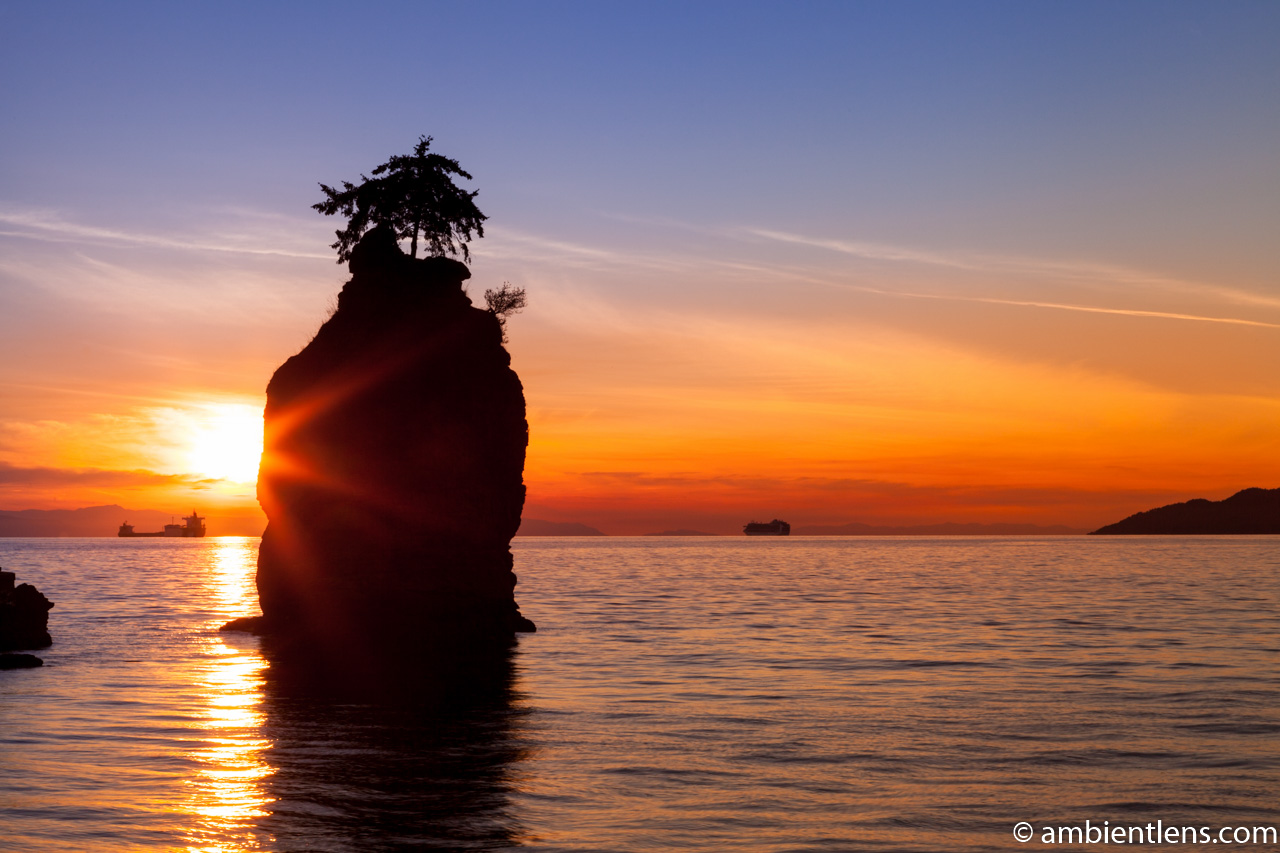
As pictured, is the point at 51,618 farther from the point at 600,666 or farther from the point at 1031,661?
the point at 1031,661

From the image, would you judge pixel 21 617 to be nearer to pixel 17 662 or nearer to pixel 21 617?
pixel 21 617

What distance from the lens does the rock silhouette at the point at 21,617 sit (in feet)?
144

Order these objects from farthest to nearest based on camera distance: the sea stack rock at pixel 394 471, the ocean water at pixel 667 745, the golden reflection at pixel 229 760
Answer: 1. the sea stack rock at pixel 394 471
2. the ocean water at pixel 667 745
3. the golden reflection at pixel 229 760

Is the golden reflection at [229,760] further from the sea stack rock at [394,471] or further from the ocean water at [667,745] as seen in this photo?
the sea stack rock at [394,471]

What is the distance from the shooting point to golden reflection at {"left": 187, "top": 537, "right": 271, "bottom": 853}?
15.8 m

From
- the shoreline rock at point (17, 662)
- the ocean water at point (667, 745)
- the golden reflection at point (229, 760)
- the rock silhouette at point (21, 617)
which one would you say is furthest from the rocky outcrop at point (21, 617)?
the golden reflection at point (229, 760)

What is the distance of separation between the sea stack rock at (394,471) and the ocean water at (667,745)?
357 centimetres

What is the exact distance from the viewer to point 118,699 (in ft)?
97.6

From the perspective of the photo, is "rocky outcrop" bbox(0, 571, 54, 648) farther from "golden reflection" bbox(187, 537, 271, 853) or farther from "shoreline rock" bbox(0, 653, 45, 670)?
"golden reflection" bbox(187, 537, 271, 853)

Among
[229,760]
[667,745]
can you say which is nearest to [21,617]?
[229,760]

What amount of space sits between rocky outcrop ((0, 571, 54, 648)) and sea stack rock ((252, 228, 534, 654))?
941 cm

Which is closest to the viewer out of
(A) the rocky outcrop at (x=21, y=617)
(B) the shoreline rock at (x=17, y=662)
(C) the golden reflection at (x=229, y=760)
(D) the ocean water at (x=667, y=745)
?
(C) the golden reflection at (x=229, y=760)

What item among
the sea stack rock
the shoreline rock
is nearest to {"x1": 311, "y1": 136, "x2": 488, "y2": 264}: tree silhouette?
the sea stack rock

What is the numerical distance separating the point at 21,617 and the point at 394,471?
17.3m
